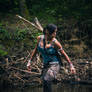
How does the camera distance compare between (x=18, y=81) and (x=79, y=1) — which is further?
(x=79, y=1)

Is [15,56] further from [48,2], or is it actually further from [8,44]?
[48,2]

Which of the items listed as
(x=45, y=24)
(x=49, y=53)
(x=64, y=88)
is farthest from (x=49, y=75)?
(x=45, y=24)

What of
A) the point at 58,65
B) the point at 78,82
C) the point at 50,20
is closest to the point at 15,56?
the point at 78,82

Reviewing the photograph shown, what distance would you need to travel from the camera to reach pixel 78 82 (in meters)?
9.46

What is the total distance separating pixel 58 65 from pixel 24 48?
410cm

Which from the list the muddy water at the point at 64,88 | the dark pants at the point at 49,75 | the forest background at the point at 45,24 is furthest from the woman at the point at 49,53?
the forest background at the point at 45,24

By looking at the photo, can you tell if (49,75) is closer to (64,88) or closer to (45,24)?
(64,88)

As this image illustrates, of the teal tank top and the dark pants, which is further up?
the teal tank top

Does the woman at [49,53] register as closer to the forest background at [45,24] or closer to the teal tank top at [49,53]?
the teal tank top at [49,53]

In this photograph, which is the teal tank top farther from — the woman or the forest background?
the forest background

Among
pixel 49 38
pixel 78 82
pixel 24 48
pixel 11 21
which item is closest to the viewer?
pixel 49 38

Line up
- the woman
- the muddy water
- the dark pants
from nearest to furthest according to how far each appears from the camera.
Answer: the woman < the dark pants < the muddy water

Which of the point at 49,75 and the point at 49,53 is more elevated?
the point at 49,53

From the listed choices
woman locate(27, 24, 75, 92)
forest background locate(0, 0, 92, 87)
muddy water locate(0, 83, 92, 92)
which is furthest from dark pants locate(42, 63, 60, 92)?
forest background locate(0, 0, 92, 87)
